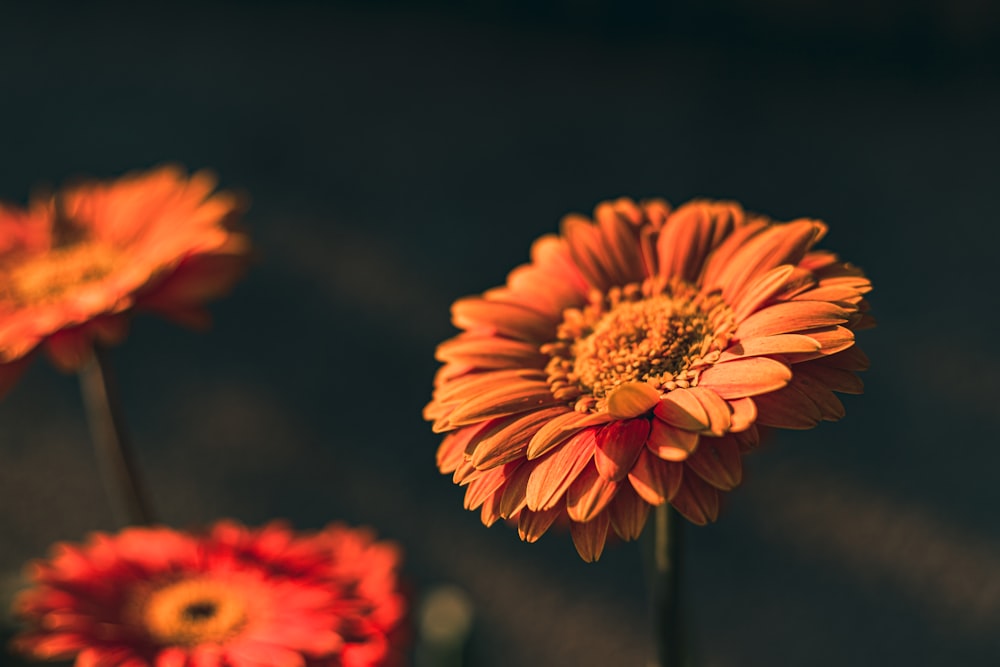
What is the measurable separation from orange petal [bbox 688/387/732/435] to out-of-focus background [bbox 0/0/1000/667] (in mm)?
731

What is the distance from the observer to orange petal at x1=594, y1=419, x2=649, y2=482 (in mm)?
338

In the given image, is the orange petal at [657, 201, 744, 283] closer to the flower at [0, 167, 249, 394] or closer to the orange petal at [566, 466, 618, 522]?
the orange petal at [566, 466, 618, 522]

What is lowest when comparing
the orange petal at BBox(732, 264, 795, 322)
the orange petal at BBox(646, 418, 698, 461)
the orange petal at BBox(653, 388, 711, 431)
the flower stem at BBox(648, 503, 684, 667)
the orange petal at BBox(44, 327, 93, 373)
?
the flower stem at BBox(648, 503, 684, 667)

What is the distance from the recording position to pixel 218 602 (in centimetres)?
50

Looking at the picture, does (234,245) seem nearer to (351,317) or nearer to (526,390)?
(526,390)

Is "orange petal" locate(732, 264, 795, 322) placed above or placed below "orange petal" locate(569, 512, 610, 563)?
above

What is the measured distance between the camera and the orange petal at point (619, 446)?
1.11 ft

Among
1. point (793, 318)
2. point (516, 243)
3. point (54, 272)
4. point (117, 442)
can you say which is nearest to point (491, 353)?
point (793, 318)

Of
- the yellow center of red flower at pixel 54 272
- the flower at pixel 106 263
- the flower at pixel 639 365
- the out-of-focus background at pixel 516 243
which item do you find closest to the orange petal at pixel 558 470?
the flower at pixel 639 365

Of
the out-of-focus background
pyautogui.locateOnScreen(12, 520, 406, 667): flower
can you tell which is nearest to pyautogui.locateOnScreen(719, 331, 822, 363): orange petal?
pyautogui.locateOnScreen(12, 520, 406, 667): flower

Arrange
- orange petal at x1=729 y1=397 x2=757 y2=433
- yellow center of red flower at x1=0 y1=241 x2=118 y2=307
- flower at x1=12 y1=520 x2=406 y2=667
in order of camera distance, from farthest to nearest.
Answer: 1. yellow center of red flower at x1=0 y1=241 x2=118 y2=307
2. flower at x1=12 y1=520 x2=406 y2=667
3. orange petal at x1=729 y1=397 x2=757 y2=433

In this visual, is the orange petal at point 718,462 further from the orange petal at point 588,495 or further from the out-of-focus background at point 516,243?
the out-of-focus background at point 516,243

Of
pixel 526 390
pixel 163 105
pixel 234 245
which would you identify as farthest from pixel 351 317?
pixel 526 390

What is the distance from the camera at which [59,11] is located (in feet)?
5.11
